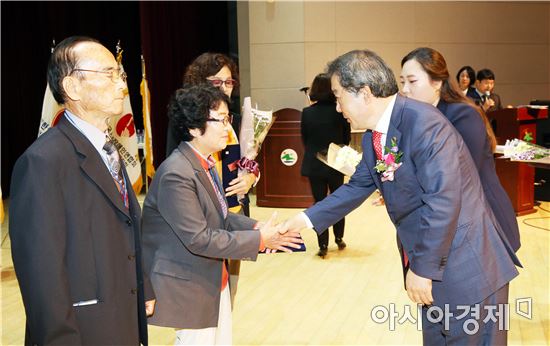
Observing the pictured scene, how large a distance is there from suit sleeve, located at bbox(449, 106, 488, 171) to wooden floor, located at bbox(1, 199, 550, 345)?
1354 mm

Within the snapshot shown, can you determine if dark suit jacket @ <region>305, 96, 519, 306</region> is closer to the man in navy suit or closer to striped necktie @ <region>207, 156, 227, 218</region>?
the man in navy suit

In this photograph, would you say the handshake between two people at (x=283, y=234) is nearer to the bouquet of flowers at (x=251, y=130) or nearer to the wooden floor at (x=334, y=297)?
the bouquet of flowers at (x=251, y=130)

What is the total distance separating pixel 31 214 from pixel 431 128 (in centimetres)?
127

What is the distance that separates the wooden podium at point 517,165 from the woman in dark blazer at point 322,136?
7.63ft

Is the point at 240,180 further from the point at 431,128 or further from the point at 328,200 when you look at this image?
the point at 431,128

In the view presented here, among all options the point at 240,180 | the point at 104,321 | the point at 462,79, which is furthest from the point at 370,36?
the point at 104,321

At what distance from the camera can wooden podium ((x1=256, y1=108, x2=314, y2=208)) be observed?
8445 mm

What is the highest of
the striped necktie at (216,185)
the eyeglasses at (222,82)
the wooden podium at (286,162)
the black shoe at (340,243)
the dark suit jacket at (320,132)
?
the eyeglasses at (222,82)

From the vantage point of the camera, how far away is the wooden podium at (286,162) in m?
8.45

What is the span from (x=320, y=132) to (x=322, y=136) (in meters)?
0.04

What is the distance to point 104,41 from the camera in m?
11.1

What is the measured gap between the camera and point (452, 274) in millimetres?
2148

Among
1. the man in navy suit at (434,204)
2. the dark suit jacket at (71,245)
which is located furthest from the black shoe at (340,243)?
the dark suit jacket at (71,245)

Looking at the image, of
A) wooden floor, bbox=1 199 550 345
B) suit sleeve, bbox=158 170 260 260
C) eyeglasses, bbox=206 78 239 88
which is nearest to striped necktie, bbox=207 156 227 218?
suit sleeve, bbox=158 170 260 260
